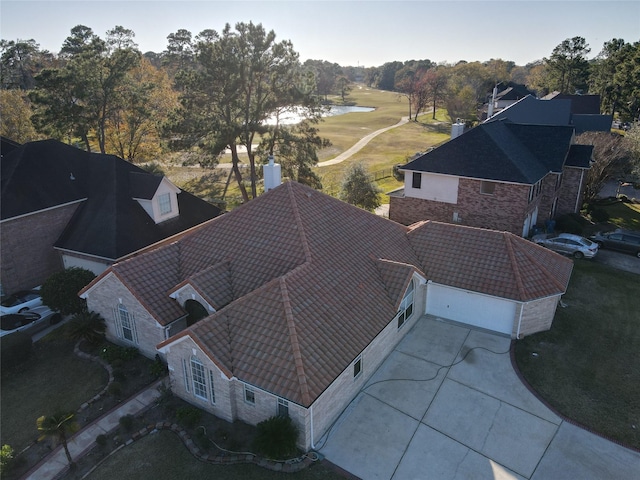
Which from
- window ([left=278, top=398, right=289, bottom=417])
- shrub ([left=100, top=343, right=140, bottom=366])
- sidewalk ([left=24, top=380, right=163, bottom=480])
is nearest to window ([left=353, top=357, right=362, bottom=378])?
window ([left=278, top=398, right=289, bottom=417])

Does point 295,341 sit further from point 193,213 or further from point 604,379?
point 193,213

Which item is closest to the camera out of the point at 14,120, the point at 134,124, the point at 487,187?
the point at 487,187

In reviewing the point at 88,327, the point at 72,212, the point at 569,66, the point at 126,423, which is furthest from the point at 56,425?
the point at 569,66

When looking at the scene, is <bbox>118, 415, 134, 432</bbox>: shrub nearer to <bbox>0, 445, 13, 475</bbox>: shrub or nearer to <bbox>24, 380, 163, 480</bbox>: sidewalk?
<bbox>24, 380, 163, 480</bbox>: sidewalk

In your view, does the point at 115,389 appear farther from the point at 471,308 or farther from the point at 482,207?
the point at 482,207

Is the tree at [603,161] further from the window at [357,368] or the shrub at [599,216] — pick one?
the window at [357,368]
